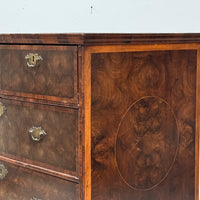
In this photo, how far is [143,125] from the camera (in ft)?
6.06

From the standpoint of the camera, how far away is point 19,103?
6.14ft

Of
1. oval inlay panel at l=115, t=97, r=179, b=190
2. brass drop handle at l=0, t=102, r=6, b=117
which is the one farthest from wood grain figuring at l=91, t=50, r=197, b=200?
brass drop handle at l=0, t=102, r=6, b=117

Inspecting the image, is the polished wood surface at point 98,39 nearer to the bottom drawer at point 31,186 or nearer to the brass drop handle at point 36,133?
the brass drop handle at point 36,133

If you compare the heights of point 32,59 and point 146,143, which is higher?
point 32,59

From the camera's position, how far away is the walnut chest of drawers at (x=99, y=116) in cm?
165

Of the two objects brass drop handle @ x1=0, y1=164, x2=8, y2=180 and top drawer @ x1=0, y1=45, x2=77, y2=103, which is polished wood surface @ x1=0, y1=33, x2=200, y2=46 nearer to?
top drawer @ x1=0, y1=45, x2=77, y2=103

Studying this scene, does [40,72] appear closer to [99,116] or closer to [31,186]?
[99,116]
